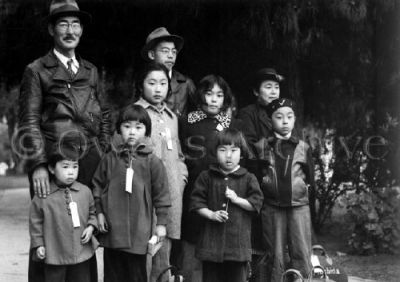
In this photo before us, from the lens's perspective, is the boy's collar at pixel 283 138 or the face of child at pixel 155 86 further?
the boy's collar at pixel 283 138

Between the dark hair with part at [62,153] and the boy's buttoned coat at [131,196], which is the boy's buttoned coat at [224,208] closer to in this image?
the boy's buttoned coat at [131,196]

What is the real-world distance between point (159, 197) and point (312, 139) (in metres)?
4.67

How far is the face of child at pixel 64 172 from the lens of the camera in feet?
13.8

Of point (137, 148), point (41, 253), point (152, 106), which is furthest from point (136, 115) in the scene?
point (41, 253)

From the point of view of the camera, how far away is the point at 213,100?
16.0ft

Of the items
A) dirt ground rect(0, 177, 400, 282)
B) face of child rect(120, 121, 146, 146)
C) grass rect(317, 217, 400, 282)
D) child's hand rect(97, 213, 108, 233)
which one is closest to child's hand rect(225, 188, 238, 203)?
face of child rect(120, 121, 146, 146)

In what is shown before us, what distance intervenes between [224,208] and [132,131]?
30.8 inches

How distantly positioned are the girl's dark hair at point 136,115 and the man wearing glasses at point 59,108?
19 centimetres

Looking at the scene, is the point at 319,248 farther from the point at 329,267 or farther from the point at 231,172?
the point at 231,172

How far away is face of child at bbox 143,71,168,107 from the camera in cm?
468

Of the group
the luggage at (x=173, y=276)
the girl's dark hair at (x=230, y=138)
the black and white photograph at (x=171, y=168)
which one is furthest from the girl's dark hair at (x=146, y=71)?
the luggage at (x=173, y=276)

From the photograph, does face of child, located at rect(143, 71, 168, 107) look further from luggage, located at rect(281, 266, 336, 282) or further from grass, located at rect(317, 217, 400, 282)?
grass, located at rect(317, 217, 400, 282)

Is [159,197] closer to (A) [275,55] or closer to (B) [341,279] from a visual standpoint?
(B) [341,279]

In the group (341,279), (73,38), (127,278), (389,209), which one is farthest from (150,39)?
(389,209)
